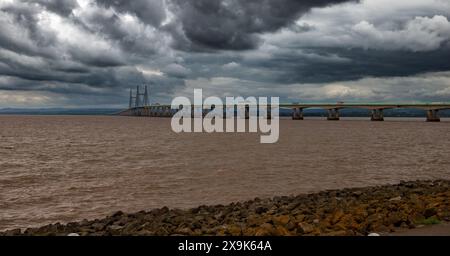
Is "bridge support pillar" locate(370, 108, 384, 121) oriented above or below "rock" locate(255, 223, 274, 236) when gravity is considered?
above

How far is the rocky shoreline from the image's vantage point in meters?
12.0

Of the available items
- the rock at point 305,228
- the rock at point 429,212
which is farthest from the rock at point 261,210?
the rock at point 429,212

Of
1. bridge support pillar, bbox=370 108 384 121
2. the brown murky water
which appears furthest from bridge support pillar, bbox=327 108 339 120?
the brown murky water

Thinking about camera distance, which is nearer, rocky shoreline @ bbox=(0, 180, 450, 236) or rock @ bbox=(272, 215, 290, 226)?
rocky shoreline @ bbox=(0, 180, 450, 236)


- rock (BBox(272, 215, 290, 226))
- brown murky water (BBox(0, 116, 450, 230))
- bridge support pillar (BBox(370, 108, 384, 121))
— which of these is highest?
bridge support pillar (BBox(370, 108, 384, 121))

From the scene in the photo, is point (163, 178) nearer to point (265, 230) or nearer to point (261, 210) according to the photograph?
point (261, 210)

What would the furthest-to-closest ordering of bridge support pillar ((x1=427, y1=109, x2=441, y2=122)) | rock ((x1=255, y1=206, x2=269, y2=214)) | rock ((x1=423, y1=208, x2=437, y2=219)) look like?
bridge support pillar ((x1=427, y1=109, x2=441, y2=122)) → rock ((x1=255, y1=206, x2=269, y2=214)) → rock ((x1=423, y1=208, x2=437, y2=219))

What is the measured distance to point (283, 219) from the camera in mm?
12656

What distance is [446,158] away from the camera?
42.0m

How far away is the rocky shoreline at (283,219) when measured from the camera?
12.0 m

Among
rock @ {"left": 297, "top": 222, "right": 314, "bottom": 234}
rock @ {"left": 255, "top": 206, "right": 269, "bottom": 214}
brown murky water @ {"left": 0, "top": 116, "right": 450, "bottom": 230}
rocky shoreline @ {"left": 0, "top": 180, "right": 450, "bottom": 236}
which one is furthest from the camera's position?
brown murky water @ {"left": 0, "top": 116, "right": 450, "bottom": 230}

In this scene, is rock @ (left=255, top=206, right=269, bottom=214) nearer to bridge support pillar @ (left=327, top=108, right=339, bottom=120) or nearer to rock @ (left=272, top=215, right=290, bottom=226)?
rock @ (left=272, top=215, right=290, bottom=226)

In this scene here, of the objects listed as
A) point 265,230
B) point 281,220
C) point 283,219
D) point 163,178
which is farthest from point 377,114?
point 265,230

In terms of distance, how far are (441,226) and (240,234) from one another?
5430 mm
